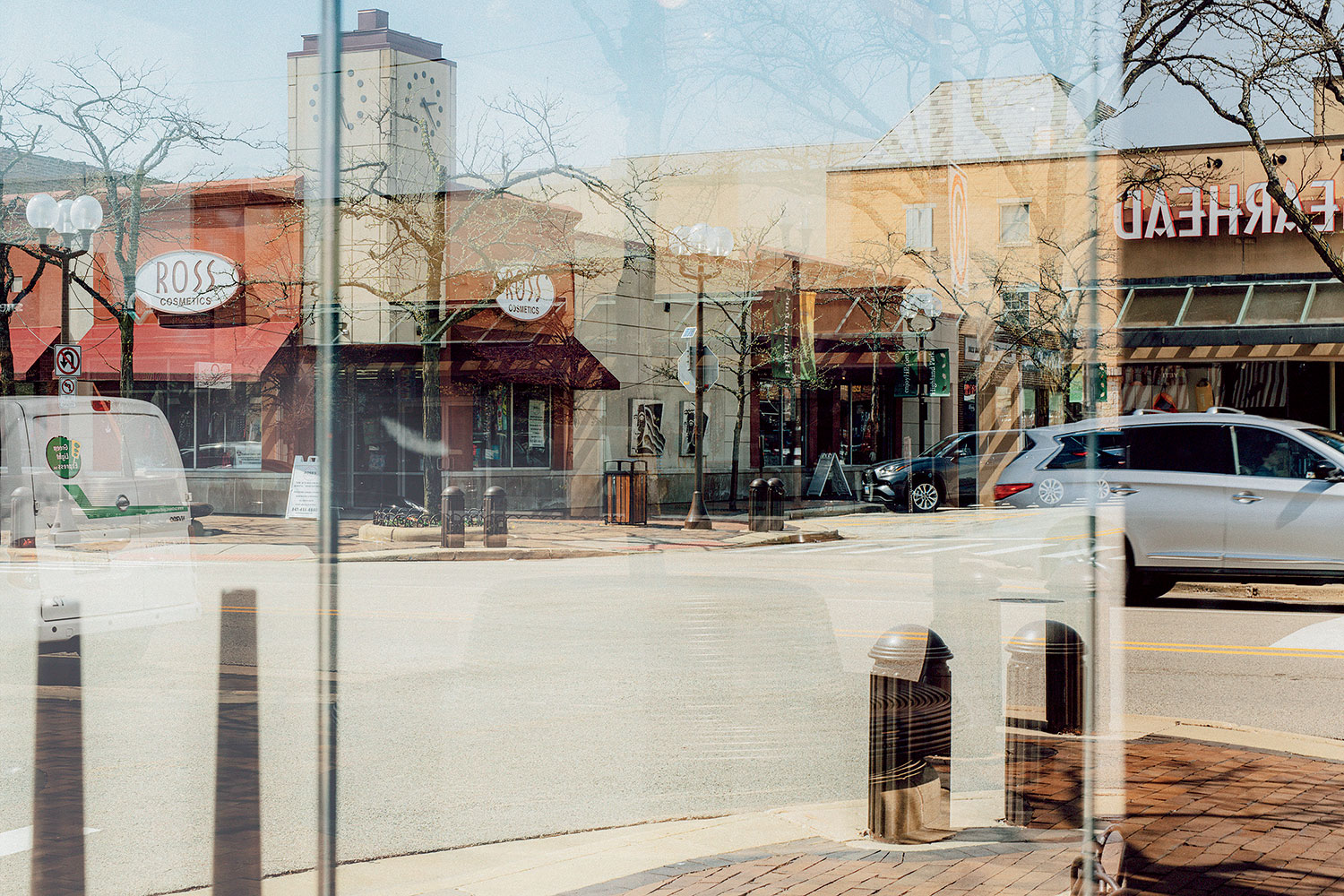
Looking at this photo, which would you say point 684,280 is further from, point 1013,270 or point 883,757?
point 883,757

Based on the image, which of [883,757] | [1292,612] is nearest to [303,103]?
[883,757]

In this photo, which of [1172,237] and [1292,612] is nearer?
[1292,612]

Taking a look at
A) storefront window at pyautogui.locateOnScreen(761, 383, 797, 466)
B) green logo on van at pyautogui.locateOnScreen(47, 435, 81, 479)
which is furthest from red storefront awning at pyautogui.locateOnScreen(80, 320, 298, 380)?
storefront window at pyautogui.locateOnScreen(761, 383, 797, 466)

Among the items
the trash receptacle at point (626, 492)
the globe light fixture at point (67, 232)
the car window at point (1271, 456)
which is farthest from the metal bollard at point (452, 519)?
the car window at point (1271, 456)

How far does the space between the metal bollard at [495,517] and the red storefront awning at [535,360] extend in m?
0.82

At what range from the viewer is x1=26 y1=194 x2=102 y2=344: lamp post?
3457mm

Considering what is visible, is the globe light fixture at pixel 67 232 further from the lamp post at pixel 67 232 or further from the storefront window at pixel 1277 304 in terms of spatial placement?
→ the storefront window at pixel 1277 304

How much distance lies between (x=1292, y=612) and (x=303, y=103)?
32.0 feet

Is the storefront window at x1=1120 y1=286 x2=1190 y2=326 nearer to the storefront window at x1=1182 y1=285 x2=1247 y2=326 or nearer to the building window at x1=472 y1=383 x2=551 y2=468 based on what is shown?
the storefront window at x1=1182 y1=285 x2=1247 y2=326

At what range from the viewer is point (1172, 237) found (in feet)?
66.2

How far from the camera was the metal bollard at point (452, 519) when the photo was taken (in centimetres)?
601

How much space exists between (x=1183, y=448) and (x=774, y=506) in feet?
17.5

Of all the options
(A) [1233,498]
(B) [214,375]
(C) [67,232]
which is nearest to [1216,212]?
(A) [1233,498]

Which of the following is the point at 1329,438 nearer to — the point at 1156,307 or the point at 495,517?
the point at 495,517
